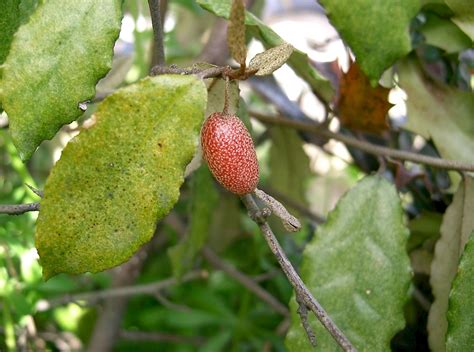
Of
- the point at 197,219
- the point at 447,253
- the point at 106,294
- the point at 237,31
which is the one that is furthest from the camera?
the point at 106,294

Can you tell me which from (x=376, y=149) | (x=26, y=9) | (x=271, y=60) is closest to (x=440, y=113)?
(x=376, y=149)

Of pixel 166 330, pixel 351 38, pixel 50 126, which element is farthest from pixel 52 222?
pixel 166 330

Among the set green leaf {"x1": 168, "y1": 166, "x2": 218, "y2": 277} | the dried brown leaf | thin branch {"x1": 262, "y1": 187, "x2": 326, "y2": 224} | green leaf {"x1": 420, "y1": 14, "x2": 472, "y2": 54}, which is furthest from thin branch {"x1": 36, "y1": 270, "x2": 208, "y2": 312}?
green leaf {"x1": 420, "y1": 14, "x2": 472, "y2": 54}

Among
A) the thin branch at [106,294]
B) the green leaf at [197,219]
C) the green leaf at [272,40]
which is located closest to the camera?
the green leaf at [272,40]

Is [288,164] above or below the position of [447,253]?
below

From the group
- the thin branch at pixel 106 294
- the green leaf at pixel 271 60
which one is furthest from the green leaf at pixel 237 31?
the thin branch at pixel 106 294

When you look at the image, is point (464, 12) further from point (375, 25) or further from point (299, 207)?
point (299, 207)

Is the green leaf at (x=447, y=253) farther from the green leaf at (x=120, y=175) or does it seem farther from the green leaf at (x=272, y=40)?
the green leaf at (x=120, y=175)
